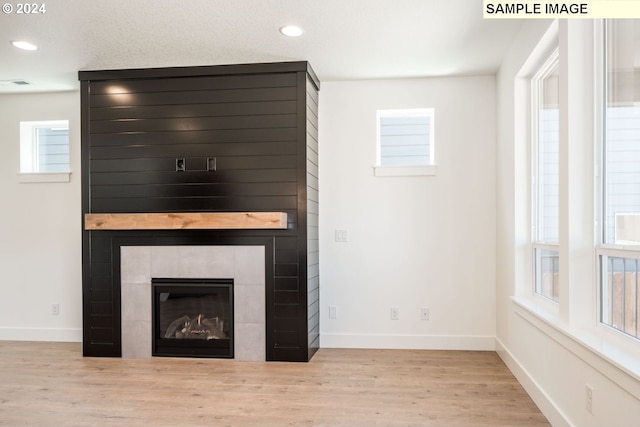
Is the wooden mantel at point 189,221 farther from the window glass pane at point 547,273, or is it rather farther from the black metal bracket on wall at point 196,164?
the window glass pane at point 547,273

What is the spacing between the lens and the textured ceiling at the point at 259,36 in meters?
3.47

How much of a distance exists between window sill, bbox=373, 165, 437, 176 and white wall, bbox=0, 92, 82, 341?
321 cm

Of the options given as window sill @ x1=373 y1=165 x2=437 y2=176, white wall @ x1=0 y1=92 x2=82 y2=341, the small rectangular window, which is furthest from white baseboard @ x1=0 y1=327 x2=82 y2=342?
the small rectangular window

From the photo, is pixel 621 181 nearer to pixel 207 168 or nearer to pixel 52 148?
pixel 207 168

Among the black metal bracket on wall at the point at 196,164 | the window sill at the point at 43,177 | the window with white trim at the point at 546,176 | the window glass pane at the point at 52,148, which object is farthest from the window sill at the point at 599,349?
the window glass pane at the point at 52,148

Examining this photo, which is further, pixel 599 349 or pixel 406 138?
pixel 406 138

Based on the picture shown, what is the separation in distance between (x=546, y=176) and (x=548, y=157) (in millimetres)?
150

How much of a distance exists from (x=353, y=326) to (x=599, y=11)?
3596 mm

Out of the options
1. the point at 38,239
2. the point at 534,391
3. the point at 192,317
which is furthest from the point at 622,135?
the point at 38,239

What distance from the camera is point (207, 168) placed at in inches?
187

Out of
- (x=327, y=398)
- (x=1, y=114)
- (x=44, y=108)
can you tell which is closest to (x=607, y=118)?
(x=327, y=398)

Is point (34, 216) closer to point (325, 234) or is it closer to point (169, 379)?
point (169, 379)

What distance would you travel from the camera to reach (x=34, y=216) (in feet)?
18.4

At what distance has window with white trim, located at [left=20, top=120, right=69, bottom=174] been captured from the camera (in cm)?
564
